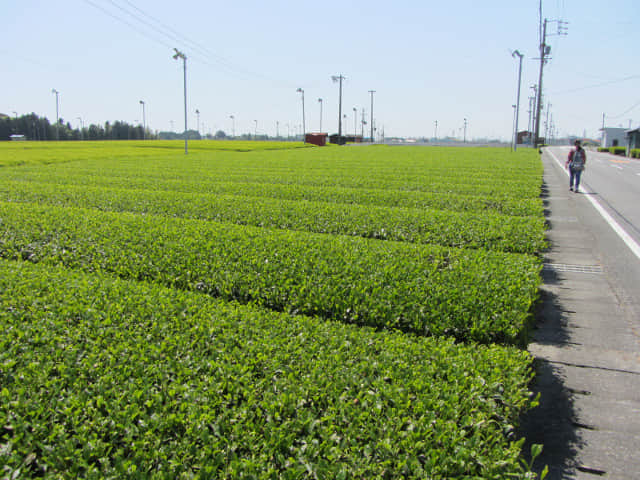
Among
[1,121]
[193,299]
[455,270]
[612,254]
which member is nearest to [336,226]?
[455,270]

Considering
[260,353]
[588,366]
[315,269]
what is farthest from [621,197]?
[260,353]

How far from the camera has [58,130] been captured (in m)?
109

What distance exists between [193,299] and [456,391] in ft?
10.1

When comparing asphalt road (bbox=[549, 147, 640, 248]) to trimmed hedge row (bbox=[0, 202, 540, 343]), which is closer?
trimmed hedge row (bbox=[0, 202, 540, 343])

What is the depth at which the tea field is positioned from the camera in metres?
2.68

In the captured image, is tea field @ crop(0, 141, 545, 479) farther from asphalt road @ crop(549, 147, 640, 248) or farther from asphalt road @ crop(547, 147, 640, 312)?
asphalt road @ crop(549, 147, 640, 248)

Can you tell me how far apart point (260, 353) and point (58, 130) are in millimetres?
125758

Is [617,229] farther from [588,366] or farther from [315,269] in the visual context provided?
[315,269]

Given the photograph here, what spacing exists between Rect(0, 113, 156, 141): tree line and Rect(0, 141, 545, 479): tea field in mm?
114397

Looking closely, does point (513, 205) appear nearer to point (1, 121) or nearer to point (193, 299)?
point (193, 299)

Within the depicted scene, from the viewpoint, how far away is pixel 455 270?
6020 millimetres

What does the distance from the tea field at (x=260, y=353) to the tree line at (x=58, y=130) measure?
11440cm

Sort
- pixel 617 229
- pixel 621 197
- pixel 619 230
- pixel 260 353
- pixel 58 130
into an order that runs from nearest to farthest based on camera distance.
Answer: pixel 260 353
pixel 619 230
pixel 617 229
pixel 621 197
pixel 58 130

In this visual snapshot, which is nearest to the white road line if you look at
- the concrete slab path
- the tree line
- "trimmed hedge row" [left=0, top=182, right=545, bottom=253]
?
the concrete slab path
